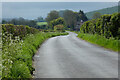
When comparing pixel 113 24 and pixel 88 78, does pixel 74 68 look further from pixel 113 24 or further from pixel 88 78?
pixel 113 24

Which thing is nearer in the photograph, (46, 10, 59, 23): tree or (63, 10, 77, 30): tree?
(63, 10, 77, 30): tree

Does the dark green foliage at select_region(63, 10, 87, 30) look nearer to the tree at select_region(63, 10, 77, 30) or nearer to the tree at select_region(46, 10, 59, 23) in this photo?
the tree at select_region(63, 10, 77, 30)

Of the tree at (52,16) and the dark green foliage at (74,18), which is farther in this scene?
the tree at (52,16)

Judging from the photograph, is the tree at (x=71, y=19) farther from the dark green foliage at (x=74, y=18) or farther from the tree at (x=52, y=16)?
the tree at (x=52, y=16)

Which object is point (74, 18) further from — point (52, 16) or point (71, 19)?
point (52, 16)

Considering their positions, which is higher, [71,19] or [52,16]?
[52,16]

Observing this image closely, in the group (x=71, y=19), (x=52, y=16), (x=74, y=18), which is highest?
(x=52, y=16)

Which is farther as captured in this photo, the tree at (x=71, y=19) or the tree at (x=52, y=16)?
the tree at (x=52, y=16)

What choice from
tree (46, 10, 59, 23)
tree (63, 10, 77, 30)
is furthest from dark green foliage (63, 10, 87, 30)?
tree (46, 10, 59, 23)

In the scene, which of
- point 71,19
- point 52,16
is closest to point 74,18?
point 71,19

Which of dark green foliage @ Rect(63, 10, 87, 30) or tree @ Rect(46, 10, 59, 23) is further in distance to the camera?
tree @ Rect(46, 10, 59, 23)

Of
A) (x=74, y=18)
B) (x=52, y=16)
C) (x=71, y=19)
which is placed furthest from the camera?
(x=52, y=16)

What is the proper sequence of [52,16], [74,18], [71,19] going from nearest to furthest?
[74,18]
[71,19]
[52,16]

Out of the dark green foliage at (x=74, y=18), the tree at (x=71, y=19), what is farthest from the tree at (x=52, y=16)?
the dark green foliage at (x=74, y=18)
